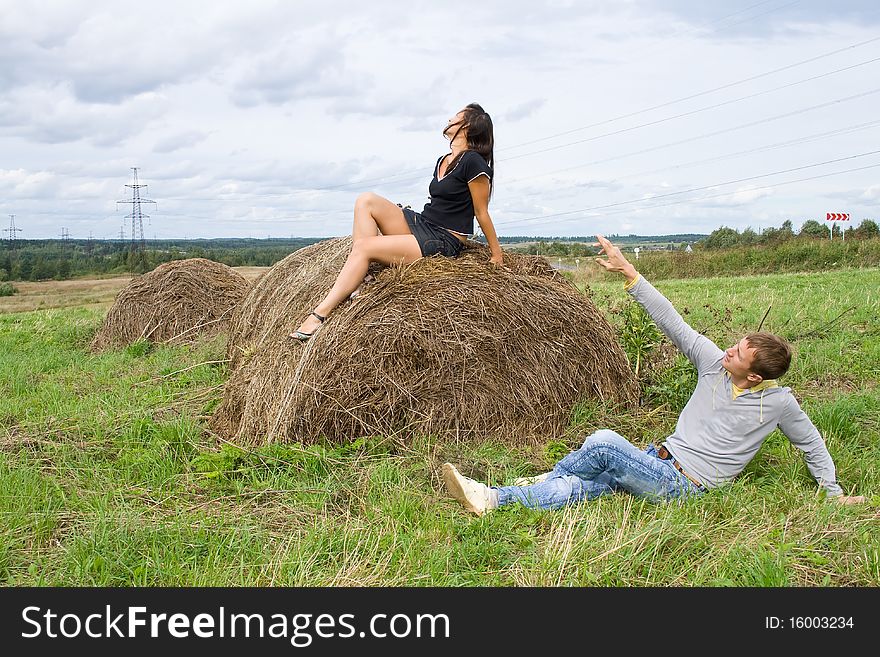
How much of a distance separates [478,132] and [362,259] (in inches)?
51.8

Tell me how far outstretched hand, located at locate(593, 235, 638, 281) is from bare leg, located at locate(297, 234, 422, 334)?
1.53m

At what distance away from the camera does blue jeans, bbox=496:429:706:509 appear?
4.07m

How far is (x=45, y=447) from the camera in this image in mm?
5297

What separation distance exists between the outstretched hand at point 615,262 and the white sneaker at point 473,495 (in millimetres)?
1555

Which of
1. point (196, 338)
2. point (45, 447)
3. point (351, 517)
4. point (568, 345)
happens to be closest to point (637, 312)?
point (568, 345)

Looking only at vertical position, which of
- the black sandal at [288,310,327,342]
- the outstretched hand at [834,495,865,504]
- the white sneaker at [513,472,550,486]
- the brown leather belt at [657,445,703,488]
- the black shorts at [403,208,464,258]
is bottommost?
the outstretched hand at [834,495,865,504]

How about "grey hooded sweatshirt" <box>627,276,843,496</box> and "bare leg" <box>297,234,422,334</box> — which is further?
"bare leg" <box>297,234,422,334</box>

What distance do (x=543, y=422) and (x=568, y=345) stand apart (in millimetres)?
658

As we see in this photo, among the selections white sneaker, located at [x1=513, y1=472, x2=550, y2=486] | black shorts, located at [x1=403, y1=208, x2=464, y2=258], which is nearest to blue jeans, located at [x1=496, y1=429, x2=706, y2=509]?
white sneaker, located at [x1=513, y1=472, x2=550, y2=486]

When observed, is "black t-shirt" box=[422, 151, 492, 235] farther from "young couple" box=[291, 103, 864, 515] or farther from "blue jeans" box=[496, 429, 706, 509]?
"blue jeans" box=[496, 429, 706, 509]

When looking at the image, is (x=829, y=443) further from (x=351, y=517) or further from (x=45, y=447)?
(x=45, y=447)

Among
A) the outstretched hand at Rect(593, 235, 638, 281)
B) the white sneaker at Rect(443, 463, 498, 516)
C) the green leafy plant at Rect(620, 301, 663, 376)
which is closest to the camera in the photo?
the white sneaker at Rect(443, 463, 498, 516)

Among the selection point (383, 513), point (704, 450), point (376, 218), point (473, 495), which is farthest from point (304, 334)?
point (704, 450)

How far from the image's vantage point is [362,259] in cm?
551
